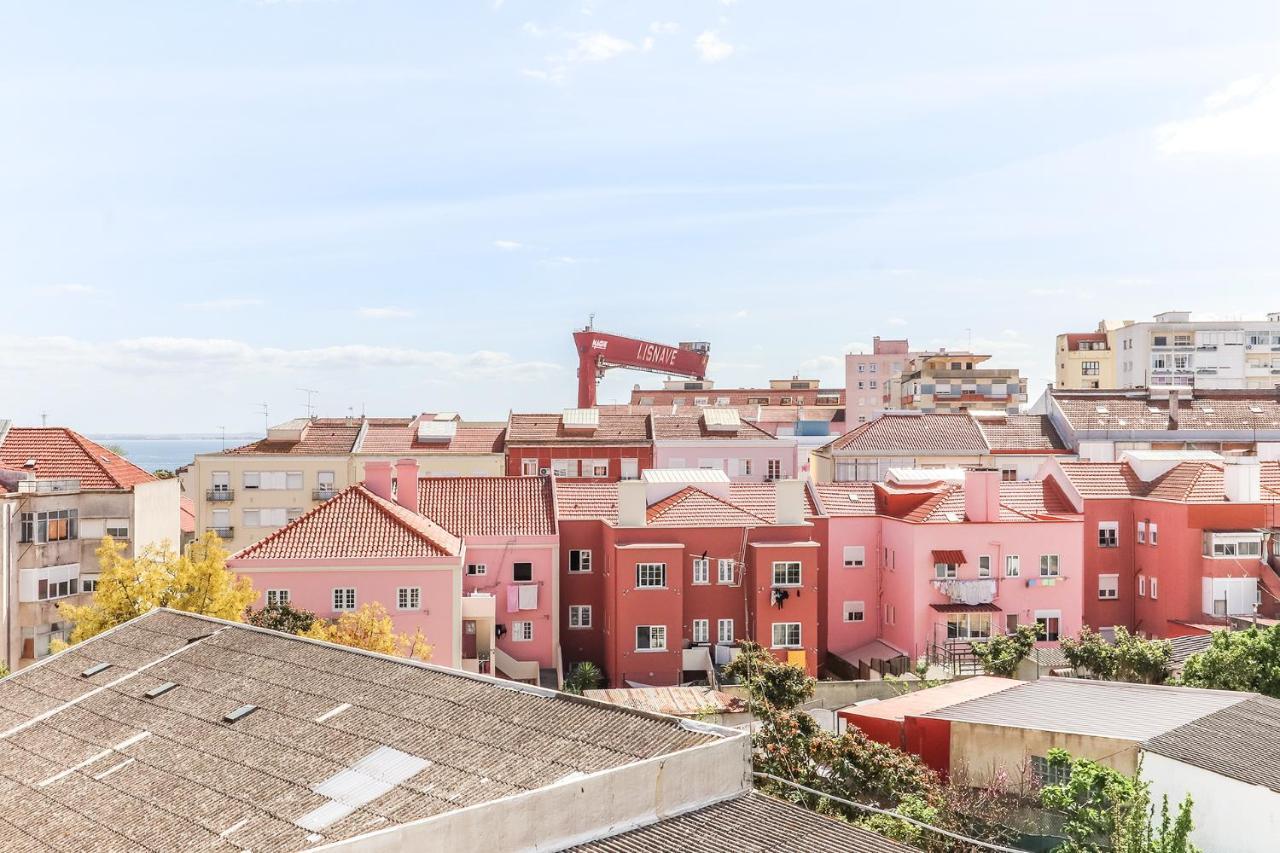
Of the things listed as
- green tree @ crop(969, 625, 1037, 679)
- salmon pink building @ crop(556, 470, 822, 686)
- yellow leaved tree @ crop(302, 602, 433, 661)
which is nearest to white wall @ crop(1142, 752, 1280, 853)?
green tree @ crop(969, 625, 1037, 679)

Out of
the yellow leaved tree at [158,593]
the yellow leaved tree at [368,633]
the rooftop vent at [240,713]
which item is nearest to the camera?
the rooftop vent at [240,713]

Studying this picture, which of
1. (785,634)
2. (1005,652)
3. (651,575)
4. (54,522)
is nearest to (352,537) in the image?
(54,522)

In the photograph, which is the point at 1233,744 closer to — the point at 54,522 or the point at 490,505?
the point at 490,505

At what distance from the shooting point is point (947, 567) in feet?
168

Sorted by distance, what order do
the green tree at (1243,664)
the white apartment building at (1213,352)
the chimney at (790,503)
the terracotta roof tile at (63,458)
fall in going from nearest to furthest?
the green tree at (1243,664), the terracotta roof tile at (63,458), the chimney at (790,503), the white apartment building at (1213,352)

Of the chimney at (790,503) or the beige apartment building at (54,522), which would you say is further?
the chimney at (790,503)

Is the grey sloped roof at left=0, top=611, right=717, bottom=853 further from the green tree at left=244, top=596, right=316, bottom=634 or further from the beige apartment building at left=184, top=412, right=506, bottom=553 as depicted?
the beige apartment building at left=184, top=412, right=506, bottom=553

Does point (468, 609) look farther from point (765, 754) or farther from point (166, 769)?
point (166, 769)

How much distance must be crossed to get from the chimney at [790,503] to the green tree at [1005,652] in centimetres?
1049

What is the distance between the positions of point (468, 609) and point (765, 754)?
21461mm

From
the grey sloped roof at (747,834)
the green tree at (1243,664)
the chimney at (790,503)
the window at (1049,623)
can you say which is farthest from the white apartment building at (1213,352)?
the grey sloped roof at (747,834)

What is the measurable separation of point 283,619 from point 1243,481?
42278 mm

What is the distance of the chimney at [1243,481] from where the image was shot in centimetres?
5238

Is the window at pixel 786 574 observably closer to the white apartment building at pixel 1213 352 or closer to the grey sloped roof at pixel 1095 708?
the grey sloped roof at pixel 1095 708
